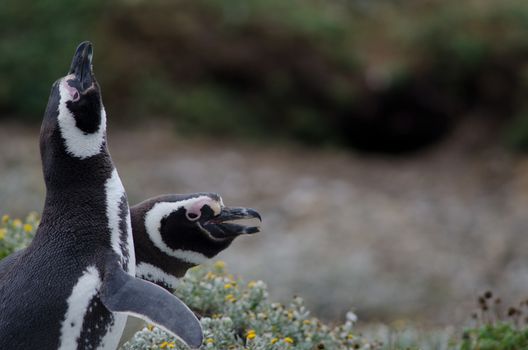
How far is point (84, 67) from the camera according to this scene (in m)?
3.83

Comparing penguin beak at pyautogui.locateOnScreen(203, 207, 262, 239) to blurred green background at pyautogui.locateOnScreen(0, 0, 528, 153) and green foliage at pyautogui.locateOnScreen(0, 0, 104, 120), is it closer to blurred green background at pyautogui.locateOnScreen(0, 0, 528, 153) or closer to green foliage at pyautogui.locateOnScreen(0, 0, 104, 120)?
blurred green background at pyautogui.locateOnScreen(0, 0, 528, 153)

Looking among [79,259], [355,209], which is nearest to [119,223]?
[79,259]

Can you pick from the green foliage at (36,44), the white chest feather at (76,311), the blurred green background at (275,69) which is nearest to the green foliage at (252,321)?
the white chest feather at (76,311)

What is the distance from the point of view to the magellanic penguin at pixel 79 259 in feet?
11.7

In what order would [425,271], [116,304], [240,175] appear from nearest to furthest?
[116,304] < [425,271] < [240,175]

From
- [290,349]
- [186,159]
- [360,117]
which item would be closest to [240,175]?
[186,159]

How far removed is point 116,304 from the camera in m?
3.53

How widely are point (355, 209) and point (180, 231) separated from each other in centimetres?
595

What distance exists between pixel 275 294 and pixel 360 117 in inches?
148

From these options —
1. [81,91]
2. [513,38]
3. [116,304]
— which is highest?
[513,38]

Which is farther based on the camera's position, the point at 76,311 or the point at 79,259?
the point at 79,259

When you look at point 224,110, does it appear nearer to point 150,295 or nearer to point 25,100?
point 25,100

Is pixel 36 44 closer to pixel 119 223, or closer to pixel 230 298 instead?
pixel 230 298

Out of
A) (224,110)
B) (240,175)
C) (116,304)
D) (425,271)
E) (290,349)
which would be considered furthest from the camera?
(224,110)
